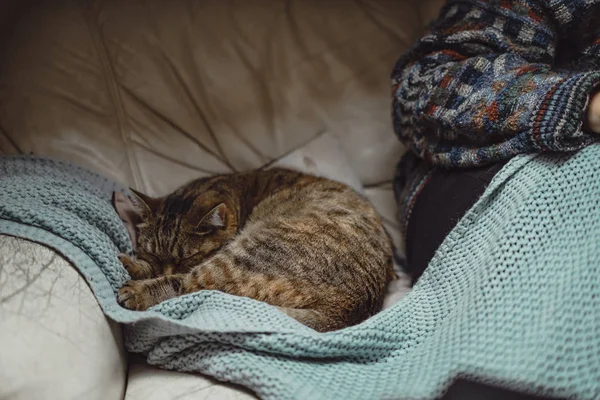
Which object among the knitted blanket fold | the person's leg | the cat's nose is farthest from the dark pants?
the cat's nose

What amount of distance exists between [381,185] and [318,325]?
2.54 feet

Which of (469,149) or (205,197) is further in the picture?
(205,197)

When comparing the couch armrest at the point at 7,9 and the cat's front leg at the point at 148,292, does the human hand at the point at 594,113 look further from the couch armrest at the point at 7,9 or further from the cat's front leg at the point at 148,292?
the couch armrest at the point at 7,9

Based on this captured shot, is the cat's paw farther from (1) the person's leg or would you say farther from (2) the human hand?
(2) the human hand

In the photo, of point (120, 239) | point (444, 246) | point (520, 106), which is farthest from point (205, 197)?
point (520, 106)

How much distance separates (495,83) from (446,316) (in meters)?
0.50

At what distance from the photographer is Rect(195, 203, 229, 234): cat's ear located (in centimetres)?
131

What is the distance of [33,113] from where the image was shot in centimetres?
152

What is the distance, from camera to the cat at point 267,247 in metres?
1.15

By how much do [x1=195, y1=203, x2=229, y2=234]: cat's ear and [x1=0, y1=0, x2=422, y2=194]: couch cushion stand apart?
373 mm

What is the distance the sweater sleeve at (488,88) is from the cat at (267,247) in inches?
10.1

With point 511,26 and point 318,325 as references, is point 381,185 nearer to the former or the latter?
point 511,26

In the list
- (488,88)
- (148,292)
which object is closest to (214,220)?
(148,292)

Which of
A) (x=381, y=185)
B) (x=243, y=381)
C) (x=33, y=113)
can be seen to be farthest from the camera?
(x=381, y=185)
